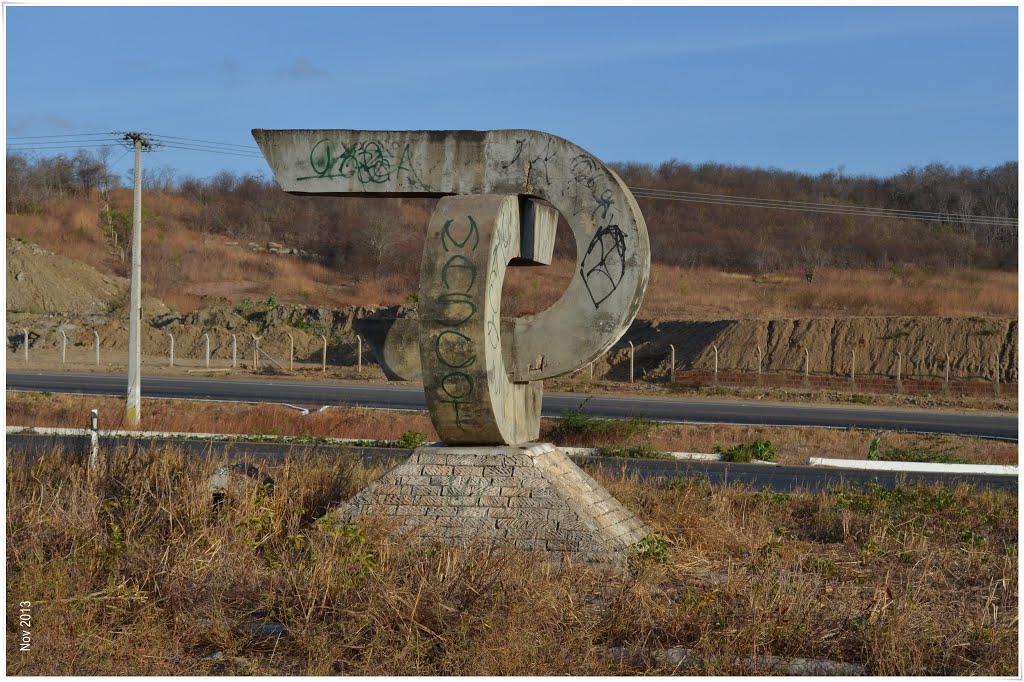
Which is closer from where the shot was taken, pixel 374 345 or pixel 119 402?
pixel 374 345

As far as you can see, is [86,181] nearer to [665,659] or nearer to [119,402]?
[119,402]

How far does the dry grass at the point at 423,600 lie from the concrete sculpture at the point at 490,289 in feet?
2.55

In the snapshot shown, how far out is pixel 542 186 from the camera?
29.2 feet

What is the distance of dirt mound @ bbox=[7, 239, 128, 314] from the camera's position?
48.6m

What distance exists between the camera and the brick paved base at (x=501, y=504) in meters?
8.26

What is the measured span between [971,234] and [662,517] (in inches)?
2281

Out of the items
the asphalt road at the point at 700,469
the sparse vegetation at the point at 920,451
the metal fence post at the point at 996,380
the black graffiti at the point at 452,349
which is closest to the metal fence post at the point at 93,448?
the asphalt road at the point at 700,469

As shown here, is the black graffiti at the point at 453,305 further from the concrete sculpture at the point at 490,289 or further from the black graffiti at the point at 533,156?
the black graffiti at the point at 533,156

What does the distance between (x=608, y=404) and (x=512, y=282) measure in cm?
2145

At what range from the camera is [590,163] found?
880 centimetres

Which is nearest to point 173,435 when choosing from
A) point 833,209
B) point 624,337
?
point 624,337

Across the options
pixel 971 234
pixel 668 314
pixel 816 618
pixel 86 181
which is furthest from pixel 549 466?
pixel 86 181

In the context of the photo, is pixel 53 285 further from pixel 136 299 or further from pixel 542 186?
pixel 542 186

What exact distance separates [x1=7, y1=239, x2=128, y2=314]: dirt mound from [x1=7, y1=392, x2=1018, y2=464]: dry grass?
2740cm
